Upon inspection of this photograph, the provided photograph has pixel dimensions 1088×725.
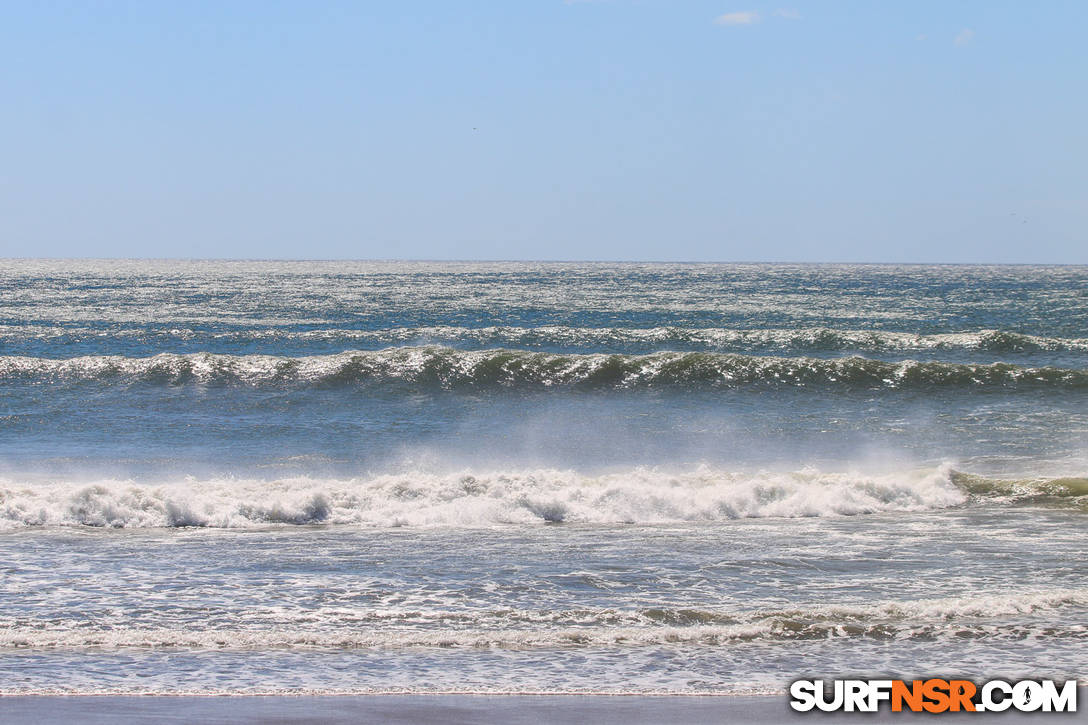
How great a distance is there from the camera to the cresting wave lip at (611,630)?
8195 mm

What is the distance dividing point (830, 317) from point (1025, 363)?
18.8 metres

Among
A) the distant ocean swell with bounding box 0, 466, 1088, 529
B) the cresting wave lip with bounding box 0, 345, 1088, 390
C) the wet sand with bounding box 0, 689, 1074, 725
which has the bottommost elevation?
the distant ocean swell with bounding box 0, 466, 1088, 529

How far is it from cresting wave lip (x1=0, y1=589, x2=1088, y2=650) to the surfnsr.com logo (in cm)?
108

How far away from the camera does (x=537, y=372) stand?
27328mm

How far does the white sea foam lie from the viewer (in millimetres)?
13453

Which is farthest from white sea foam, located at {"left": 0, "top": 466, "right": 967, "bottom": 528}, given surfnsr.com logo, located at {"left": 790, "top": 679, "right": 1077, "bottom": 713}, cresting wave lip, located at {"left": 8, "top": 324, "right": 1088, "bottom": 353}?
cresting wave lip, located at {"left": 8, "top": 324, "right": 1088, "bottom": 353}

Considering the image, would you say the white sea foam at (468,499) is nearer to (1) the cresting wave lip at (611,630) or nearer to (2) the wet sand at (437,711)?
(1) the cresting wave lip at (611,630)

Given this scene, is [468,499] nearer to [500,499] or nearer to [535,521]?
[500,499]

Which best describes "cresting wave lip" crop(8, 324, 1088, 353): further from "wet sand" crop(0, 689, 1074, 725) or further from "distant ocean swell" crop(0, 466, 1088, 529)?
"wet sand" crop(0, 689, 1074, 725)

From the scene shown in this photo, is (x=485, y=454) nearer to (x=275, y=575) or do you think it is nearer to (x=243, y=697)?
(x=275, y=575)

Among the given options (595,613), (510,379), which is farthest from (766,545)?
(510,379)

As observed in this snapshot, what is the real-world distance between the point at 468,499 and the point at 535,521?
43.0 inches

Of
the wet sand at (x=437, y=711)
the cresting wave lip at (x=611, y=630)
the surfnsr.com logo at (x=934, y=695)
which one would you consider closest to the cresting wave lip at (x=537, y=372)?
the cresting wave lip at (x=611, y=630)

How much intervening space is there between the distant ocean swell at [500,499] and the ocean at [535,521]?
0.16 feet
